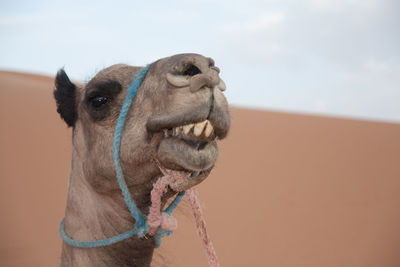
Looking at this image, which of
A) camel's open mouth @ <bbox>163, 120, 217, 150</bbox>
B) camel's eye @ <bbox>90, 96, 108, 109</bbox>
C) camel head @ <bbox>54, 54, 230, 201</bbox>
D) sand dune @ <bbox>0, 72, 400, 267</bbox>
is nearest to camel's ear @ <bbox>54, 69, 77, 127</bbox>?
camel head @ <bbox>54, 54, 230, 201</bbox>

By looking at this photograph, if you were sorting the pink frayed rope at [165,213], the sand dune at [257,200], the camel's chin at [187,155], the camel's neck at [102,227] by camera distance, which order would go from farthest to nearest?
the sand dune at [257,200] < the camel's neck at [102,227] < the pink frayed rope at [165,213] < the camel's chin at [187,155]

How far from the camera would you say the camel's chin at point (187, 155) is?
1.32 metres

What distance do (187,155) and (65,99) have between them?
99 centimetres

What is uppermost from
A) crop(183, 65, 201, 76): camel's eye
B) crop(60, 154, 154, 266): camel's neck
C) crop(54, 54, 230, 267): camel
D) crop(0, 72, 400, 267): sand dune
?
crop(183, 65, 201, 76): camel's eye

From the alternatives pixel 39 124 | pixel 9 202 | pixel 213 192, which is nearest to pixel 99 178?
pixel 9 202

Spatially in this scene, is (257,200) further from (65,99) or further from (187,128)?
(187,128)

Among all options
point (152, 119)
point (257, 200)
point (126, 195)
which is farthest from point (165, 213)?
point (257, 200)

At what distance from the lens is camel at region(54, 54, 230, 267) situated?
1350 mm

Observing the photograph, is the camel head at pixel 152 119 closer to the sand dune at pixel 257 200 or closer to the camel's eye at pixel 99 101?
the camel's eye at pixel 99 101

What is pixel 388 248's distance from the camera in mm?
7348

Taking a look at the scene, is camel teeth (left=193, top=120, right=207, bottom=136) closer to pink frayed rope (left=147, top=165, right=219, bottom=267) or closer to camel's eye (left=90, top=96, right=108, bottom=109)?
pink frayed rope (left=147, top=165, right=219, bottom=267)

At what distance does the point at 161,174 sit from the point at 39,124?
32.8ft

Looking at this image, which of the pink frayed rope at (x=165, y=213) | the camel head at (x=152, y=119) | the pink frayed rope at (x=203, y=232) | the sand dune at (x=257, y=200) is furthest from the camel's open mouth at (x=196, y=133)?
the sand dune at (x=257, y=200)

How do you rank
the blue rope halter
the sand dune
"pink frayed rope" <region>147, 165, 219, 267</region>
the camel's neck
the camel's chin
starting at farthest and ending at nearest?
the sand dune
the camel's neck
the blue rope halter
"pink frayed rope" <region>147, 165, 219, 267</region>
the camel's chin
